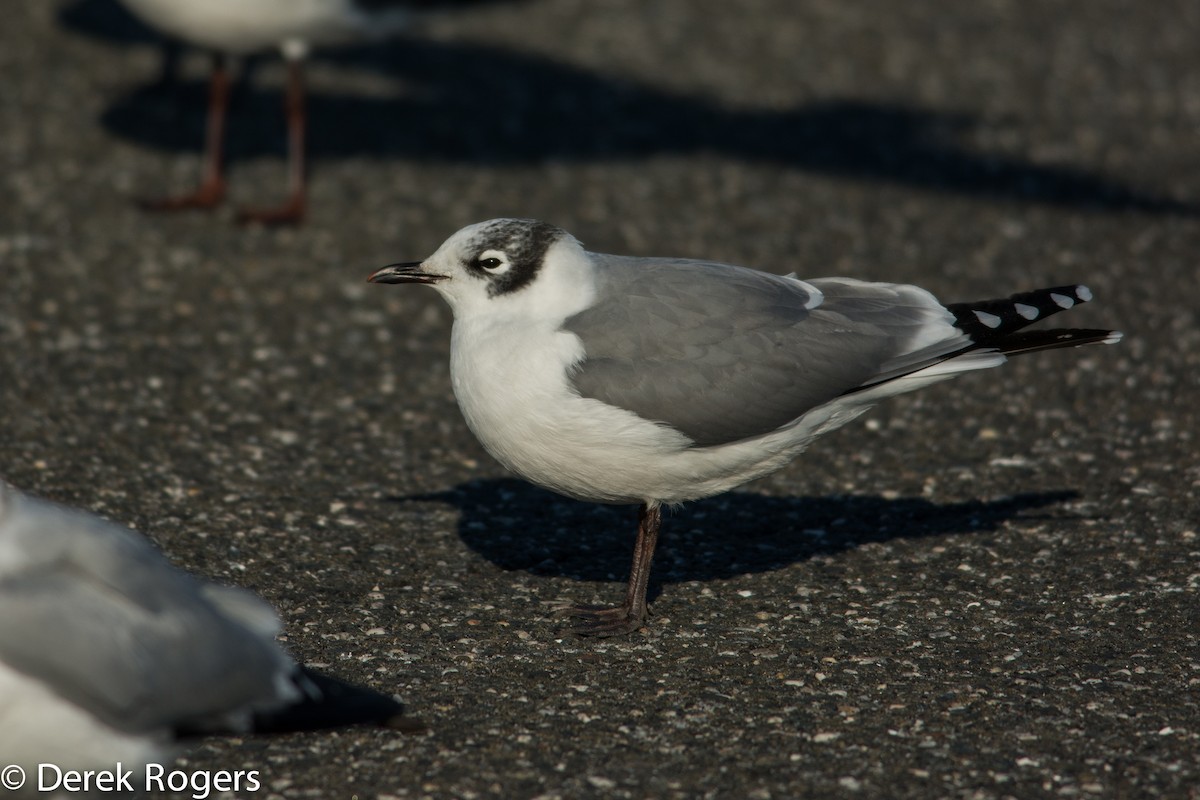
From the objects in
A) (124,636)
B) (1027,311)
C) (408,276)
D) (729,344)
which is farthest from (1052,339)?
(124,636)

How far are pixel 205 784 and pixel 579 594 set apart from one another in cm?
159

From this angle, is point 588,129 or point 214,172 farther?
point 588,129

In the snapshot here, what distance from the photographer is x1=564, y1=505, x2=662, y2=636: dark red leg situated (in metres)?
4.52

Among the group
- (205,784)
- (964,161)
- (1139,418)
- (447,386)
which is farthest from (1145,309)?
(205,784)

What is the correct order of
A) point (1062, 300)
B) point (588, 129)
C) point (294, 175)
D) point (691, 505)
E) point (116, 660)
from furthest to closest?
point (588, 129)
point (294, 175)
point (691, 505)
point (1062, 300)
point (116, 660)

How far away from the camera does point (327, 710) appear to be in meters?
3.44

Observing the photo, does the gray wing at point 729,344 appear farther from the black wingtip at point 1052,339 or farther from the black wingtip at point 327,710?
the black wingtip at point 327,710

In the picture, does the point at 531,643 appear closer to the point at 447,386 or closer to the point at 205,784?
the point at 205,784

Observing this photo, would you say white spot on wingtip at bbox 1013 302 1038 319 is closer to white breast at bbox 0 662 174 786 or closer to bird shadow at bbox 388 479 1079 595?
bird shadow at bbox 388 479 1079 595

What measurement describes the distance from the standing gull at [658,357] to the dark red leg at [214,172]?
4.09 m

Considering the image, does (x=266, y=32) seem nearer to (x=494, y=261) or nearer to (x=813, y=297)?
(x=494, y=261)

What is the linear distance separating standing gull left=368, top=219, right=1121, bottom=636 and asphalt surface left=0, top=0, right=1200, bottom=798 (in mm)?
567

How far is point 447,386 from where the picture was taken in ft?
21.9

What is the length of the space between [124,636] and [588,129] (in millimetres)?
7180
